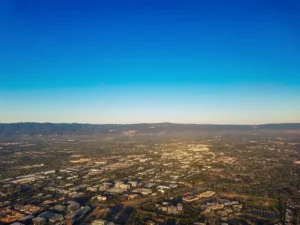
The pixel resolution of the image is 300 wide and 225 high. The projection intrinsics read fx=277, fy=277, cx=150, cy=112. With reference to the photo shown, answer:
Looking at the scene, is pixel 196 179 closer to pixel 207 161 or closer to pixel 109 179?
pixel 109 179

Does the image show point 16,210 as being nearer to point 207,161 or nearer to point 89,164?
point 89,164

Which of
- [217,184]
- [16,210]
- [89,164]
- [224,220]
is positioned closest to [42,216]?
[16,210]

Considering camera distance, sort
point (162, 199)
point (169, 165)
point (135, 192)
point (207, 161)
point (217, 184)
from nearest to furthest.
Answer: point (162, 199) → point (135, 192) → point (217, 184) → point (169, 165) → point (207, 161)

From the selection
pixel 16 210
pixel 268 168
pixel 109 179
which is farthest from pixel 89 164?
pixel 268 168

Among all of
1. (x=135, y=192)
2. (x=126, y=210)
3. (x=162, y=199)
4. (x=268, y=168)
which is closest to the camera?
(x=126, y=210)

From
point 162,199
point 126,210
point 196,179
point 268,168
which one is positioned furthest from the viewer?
point 268,168

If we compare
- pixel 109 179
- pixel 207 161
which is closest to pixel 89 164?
pixel 109 179

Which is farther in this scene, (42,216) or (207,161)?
(207,161)

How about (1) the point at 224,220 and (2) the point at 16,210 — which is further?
(2) the point at 16,210
